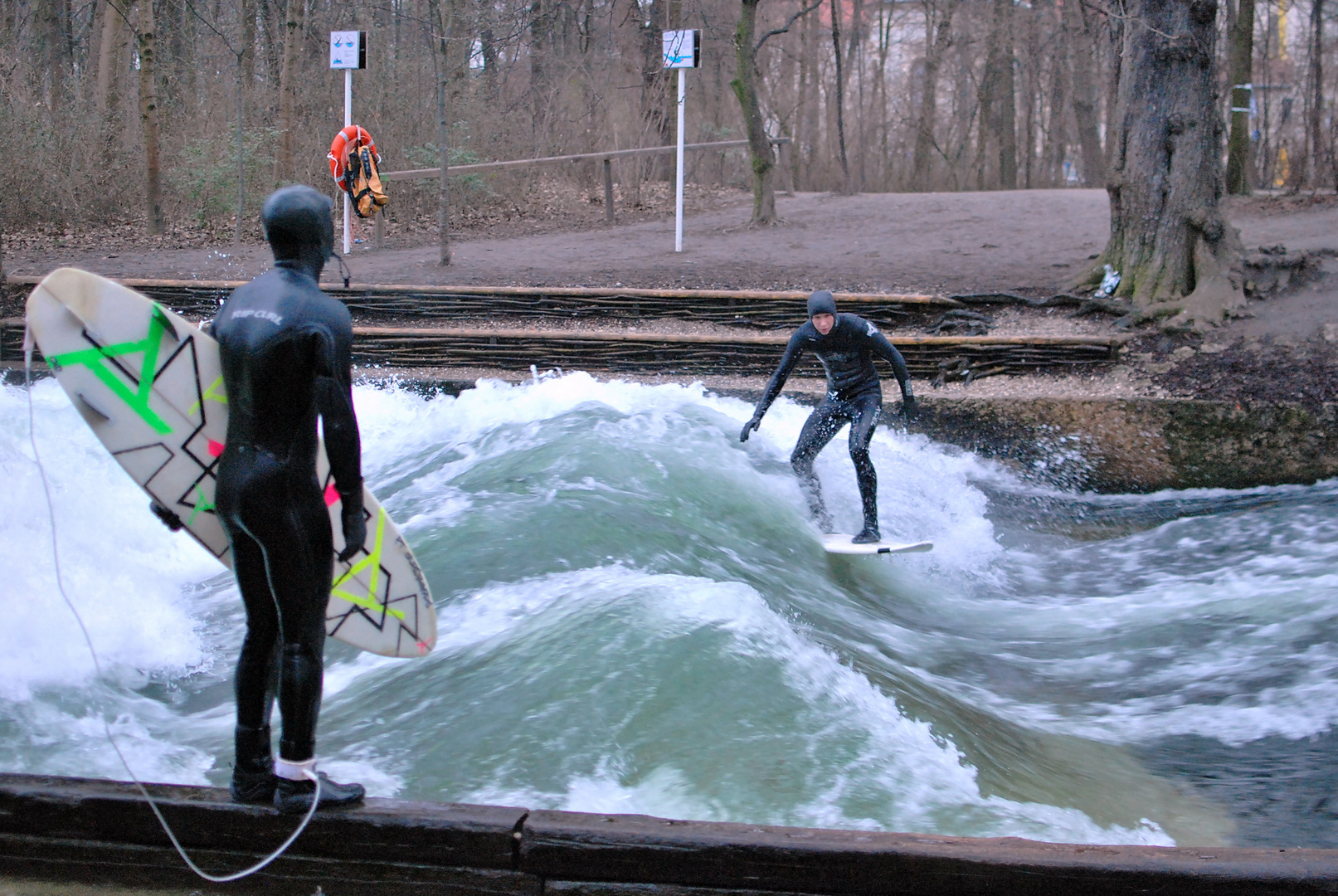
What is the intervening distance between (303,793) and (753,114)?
13.8 meters

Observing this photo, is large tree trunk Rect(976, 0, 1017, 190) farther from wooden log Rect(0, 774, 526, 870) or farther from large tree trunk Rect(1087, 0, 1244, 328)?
wooden log Rect(0, 774, 526, 870)

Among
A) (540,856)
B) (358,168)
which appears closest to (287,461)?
(540,856)

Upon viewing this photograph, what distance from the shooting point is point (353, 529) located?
2.78 m

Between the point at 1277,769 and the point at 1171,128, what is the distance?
7748 mm

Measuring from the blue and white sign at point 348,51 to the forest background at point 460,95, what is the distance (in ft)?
3.22

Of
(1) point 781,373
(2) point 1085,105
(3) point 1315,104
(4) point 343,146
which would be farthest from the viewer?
(2) point 1085,105

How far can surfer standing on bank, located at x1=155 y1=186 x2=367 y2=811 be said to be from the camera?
8.77ft

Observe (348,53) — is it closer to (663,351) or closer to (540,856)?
(663,351)

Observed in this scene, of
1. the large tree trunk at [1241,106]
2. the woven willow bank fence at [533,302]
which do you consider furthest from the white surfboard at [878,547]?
the large tree trunk at [1241,106]

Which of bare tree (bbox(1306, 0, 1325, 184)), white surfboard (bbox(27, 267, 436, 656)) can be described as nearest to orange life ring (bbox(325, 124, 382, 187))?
white surfboard (bbox(27, 267, 436, 656))

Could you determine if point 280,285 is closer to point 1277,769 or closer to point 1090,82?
point 1277,769

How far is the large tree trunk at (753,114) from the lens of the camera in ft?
48.3

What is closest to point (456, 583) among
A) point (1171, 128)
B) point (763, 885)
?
point (763, 885)

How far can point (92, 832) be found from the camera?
114 inches
